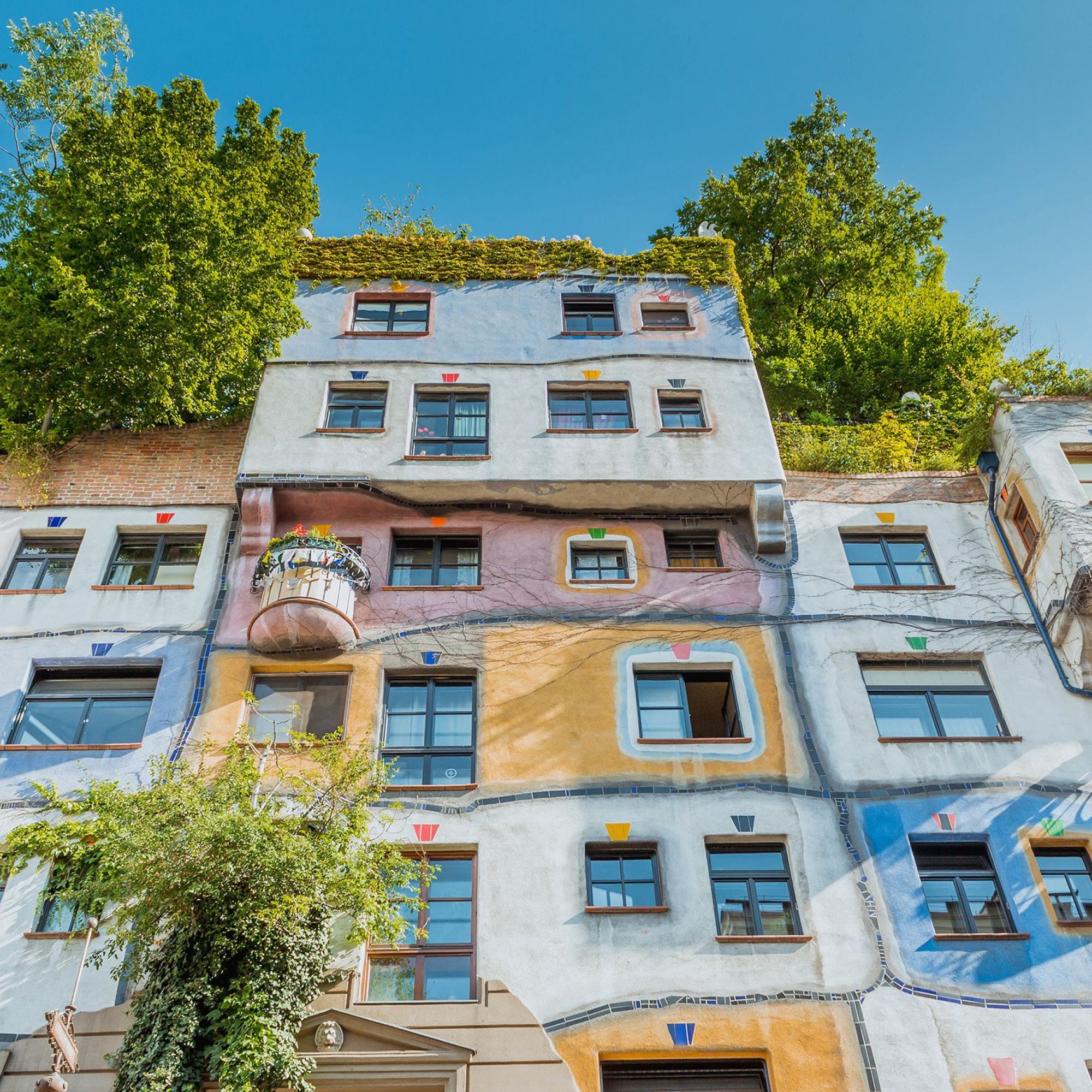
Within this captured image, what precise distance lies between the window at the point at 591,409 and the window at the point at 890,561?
12.4ft

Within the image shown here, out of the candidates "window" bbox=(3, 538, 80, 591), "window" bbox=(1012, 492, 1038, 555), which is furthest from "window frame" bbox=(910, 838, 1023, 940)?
"window" bbox=(3, 538, 80, 591)

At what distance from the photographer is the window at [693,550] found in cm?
1555

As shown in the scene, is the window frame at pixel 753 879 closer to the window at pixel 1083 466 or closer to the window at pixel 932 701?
the window at pixel 932 701

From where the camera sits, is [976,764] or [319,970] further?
[976,764]

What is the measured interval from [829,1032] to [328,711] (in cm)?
667

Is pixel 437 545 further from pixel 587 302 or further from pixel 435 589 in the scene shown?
pixel 587 302

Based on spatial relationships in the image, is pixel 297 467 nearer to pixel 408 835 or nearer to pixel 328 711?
pixel 328 711

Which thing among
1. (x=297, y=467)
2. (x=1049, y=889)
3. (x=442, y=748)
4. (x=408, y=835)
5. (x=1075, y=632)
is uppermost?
(x=297, y=467)

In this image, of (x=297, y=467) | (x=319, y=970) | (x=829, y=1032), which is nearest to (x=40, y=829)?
(x=319, y=970)

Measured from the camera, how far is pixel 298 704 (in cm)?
1361

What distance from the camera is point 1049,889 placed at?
12125mm

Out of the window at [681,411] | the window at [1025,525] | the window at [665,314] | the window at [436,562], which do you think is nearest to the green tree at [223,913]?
the window at [436,562]

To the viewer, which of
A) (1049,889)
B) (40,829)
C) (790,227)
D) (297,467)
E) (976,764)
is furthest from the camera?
(790,227)

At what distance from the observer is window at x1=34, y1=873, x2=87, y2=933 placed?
11.4 metres
